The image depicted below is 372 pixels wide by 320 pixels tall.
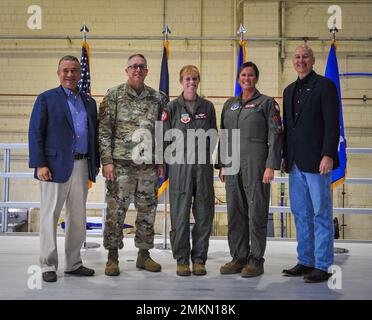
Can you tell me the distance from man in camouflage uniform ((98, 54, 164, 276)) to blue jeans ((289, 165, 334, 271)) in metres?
1.03

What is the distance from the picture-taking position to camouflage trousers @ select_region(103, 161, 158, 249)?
312cm

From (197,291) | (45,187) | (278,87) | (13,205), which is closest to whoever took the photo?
(197,291)

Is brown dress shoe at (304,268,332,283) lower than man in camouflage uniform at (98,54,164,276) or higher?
lower

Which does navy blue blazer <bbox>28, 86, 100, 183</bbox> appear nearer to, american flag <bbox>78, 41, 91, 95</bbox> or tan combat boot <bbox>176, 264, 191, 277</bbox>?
tan combat boot <bbox>176, 264, 191, 277</bbox>

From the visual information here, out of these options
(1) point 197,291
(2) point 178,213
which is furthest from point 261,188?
(1) point 197,291

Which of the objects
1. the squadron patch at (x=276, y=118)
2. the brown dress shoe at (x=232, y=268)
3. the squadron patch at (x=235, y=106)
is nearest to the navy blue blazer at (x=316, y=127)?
the squadron patch at (x=276, y=118)

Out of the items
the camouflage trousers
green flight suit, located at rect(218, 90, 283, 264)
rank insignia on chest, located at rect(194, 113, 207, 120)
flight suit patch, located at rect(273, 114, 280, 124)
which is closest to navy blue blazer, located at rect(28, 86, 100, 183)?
the camouflage trousers

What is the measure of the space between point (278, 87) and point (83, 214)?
6.39 m

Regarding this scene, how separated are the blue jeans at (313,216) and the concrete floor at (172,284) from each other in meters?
0.20

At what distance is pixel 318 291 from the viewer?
8.83 ft

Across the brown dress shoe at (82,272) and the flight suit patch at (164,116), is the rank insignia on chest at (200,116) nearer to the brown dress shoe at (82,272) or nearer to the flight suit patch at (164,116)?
the flight suit patch at (164,116)

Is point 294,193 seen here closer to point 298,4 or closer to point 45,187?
point 45,187

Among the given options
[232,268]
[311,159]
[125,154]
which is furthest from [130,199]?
[311,159]

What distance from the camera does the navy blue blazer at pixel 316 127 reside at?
2906 mm
